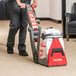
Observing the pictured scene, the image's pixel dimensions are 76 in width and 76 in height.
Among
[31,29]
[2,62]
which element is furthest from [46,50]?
[2,62]

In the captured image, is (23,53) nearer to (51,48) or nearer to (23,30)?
(23,30)

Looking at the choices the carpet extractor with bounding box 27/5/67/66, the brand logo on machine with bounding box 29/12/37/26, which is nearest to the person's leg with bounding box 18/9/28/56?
the brand logo on machine with bounding box 29/12/37/26

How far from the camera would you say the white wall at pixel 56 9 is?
947 centimetres

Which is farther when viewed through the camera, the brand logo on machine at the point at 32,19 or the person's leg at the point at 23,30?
the person's leg at the point at 23,30

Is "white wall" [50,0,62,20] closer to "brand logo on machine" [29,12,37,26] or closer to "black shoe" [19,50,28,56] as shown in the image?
"black shoe" [19,50,28,56]

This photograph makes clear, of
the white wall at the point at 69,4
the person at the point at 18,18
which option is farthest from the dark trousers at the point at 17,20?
the white wall at the point at 69,4

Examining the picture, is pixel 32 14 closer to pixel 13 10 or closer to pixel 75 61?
pixel 13 10

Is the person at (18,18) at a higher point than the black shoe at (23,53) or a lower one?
higher

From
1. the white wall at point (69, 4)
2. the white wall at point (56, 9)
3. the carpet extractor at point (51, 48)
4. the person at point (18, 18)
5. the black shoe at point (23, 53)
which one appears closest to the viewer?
Result: the carpet extractor at point (51, 48)

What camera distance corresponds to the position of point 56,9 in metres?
9.69

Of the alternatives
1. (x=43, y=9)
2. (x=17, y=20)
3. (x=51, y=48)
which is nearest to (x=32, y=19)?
(x=17, y=20)

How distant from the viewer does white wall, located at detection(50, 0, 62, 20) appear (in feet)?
31.1

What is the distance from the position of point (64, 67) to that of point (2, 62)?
891 mm

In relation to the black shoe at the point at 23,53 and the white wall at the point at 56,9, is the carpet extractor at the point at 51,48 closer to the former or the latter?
the black shoe at the point at 23,53
